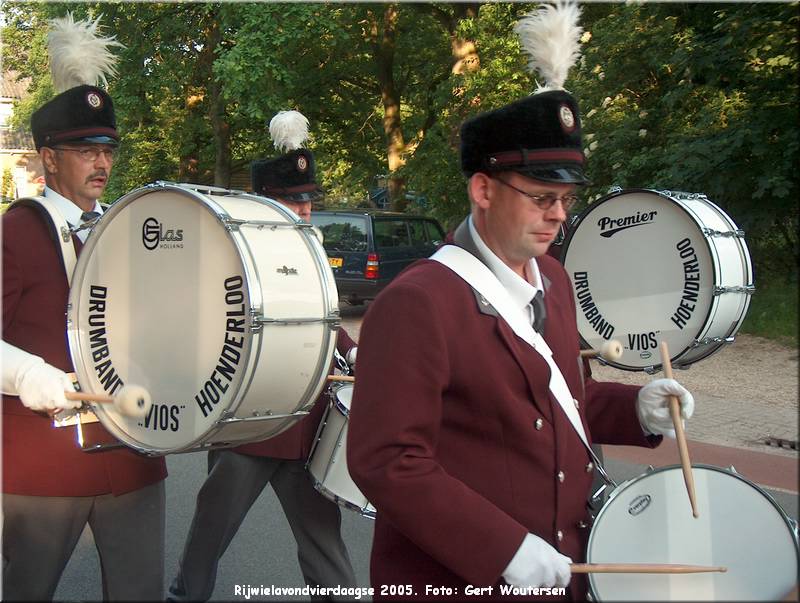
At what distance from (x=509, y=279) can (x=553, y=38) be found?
729mm

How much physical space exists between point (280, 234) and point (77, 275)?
0.58 metres

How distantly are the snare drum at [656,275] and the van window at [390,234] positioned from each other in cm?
1120

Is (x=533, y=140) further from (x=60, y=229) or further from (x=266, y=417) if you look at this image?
(x=60, y=229)

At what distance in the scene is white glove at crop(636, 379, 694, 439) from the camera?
2.31 metres

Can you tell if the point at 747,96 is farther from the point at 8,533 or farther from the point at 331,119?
the point at 331,119

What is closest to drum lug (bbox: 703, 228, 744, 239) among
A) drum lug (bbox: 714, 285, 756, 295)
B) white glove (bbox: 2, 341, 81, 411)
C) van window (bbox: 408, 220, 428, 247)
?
drum lug (bbox: 714, 285, 756, 295)

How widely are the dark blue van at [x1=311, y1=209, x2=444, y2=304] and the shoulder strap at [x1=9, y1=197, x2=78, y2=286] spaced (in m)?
12.3

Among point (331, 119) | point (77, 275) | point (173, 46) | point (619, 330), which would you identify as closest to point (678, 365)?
point (619, 330)

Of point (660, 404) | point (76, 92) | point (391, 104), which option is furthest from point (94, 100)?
point (391, 104)

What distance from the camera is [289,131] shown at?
527 centimetres

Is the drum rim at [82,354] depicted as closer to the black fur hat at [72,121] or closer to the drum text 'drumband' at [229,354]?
the drum text 'drumband' at [229,354]

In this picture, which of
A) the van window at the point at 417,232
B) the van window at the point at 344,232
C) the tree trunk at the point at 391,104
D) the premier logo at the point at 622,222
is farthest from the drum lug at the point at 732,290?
the tree trunk at the point at 391,104

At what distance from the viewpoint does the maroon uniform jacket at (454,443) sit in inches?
73.9

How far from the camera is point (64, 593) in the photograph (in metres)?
4.46
